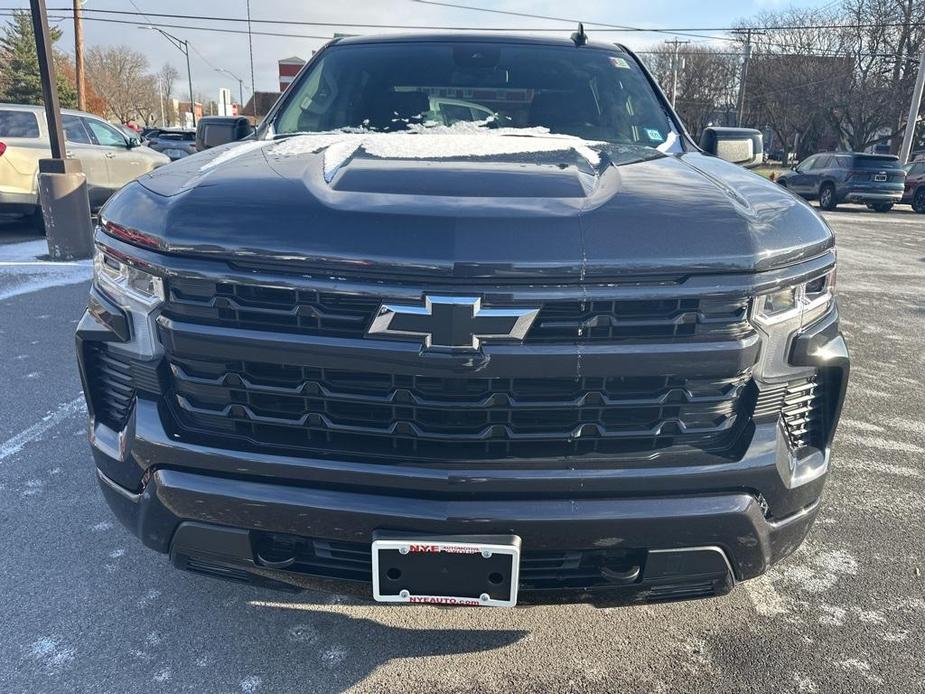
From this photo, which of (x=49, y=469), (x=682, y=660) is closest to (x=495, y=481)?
(x=682, y=660)

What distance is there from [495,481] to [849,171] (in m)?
22.0

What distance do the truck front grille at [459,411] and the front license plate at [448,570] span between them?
0.20 meters

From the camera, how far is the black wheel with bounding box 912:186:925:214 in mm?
21062

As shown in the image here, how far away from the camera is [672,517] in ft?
5.50

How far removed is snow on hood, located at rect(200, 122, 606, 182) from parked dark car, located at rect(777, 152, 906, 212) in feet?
63.7

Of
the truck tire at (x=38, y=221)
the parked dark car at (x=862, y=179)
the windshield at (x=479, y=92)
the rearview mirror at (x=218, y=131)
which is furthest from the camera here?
the parked dark car at (x=862, y=179)

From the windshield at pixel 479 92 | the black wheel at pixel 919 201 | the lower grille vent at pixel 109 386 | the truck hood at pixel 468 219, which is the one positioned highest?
the windshield at pixel 479 92

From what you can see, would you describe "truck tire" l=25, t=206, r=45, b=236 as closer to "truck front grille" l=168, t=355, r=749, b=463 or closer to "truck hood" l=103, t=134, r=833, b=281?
"truck hood" l=103, t=134, r=833, b=281

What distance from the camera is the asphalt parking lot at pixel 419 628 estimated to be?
6.91 ft

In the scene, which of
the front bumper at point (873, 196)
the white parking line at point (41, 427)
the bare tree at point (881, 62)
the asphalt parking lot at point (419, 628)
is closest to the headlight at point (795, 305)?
the asphalt parking lot at point (419, 628)

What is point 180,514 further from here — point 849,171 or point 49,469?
point 849,171

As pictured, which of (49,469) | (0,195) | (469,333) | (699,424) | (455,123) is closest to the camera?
(469,333)

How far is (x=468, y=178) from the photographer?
1865 mm

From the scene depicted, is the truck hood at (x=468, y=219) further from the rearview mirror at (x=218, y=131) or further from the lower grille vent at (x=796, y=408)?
the rearview mirror at (x=218, y=131)
